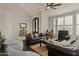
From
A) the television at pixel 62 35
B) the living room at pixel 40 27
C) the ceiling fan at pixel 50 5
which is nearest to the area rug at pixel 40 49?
the living room at pixel 40 27

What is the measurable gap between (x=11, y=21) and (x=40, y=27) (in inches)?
18.1

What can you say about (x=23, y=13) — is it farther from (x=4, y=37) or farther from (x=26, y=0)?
(x=4, y=37)

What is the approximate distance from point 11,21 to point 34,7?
41cm

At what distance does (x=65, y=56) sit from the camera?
7.11 ft

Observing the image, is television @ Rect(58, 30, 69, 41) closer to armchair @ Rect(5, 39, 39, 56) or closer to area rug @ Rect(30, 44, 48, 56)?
area rug @ Rect(30, 44, 48, 56)

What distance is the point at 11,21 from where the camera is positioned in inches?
86.0

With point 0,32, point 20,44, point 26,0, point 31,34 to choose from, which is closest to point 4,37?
point 0,32

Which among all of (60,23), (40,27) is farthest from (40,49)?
(60,23)

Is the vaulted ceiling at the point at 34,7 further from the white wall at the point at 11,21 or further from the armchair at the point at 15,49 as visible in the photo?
the armchair at the point at 15,49

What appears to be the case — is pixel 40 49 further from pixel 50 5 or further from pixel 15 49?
pixel 50 5

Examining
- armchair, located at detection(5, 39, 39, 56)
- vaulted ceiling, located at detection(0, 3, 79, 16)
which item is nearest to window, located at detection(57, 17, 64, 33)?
vaulted ceiling, located at detection(0, 3, 79, 16)

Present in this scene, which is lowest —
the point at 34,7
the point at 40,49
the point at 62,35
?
the point at 40,49

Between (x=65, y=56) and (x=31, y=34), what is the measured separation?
625 millimetres

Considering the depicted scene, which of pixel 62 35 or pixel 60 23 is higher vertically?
pixel 60 23
